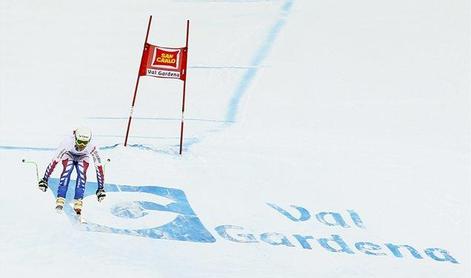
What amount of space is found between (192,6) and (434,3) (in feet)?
24.5

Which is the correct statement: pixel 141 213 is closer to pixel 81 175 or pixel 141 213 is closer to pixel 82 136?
pixel 81 175

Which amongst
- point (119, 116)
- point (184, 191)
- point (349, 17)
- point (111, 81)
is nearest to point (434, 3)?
point (349, 17)

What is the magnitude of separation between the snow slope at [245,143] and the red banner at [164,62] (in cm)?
113

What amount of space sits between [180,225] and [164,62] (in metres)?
2.84

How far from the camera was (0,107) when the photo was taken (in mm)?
13508

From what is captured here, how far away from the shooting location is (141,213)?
373 inches

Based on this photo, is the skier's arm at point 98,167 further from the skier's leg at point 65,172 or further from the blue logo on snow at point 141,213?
the blue logo on snow at point 141,213

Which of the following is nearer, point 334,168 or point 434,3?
point 334,168

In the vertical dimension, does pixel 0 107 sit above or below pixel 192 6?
below

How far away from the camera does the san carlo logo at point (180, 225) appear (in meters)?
9.16

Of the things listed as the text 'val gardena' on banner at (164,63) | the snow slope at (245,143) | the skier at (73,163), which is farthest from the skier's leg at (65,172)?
the text 'val gardena' on banner at (164,63)

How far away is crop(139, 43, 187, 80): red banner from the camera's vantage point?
1123cm

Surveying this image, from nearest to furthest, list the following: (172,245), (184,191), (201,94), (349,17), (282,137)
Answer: (172,245), (184,191), (282,137), (201,94), (349,17)

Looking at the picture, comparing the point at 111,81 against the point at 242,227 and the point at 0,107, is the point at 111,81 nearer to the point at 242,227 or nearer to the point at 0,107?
the point at 0,107
